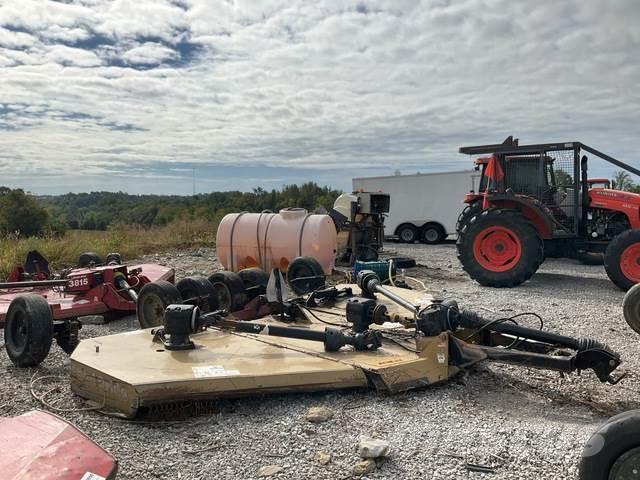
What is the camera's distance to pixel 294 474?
2.98 metres

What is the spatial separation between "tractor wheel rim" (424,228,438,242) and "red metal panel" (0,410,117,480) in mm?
18309

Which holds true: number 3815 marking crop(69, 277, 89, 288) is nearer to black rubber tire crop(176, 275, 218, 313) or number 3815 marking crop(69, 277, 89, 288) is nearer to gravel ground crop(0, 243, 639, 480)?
black rubber tire crop(176, 275, 218, 313)

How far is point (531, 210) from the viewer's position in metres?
9.68

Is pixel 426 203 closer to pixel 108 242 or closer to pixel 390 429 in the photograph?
pixel 108 242

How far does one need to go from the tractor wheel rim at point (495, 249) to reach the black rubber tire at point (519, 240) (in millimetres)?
69

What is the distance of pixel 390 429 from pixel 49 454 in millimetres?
1917

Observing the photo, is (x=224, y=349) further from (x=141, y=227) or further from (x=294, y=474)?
(x=141, y=227)

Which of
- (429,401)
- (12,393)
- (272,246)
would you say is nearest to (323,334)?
(429,401)

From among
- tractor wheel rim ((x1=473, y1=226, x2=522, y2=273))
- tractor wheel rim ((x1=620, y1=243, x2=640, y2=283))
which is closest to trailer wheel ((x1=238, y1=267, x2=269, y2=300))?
tractor wheel rim ((x1=473, y1=226, x2=522, y2=273))

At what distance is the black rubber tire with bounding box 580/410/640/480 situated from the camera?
2346mm

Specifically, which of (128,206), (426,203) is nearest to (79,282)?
(426,203)

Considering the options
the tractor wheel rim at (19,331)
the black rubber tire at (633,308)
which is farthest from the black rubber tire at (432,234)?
the tractor wheel rim at (19,331)

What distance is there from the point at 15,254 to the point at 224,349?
951cm

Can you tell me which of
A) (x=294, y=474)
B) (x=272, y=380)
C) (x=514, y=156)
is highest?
(x=514, y=156)
